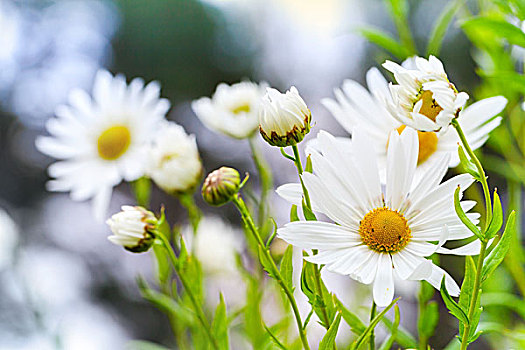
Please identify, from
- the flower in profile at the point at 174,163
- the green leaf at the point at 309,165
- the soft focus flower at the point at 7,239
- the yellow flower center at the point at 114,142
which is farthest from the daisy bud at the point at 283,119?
the soft focus flower at the point at 7,239

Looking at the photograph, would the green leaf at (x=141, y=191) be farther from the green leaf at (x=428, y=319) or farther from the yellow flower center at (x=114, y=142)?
the green leaf at (x=428, y=319)

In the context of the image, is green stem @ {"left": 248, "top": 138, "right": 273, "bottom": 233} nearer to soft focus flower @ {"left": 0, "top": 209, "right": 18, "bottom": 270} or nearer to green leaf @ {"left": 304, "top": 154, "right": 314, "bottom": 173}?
green leaf @ {"left": 304, "top": 154, "right": 314, "bottom": 173}

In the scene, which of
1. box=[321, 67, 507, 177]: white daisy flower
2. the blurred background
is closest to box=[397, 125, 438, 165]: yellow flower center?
box=[321, 67, 507, 177]: white daisy flower

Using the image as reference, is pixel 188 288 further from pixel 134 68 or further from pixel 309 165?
pixel 134 68

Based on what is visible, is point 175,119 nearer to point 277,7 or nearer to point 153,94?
point 277,7

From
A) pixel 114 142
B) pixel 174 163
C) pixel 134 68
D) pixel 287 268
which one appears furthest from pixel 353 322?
pixel 134 68

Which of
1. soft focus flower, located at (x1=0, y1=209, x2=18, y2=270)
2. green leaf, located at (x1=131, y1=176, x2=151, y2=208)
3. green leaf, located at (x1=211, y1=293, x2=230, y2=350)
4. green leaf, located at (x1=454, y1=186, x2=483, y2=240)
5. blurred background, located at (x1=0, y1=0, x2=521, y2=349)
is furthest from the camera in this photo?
blurred background, located at (x1=0, y1=0, x2=521, y2=349)
